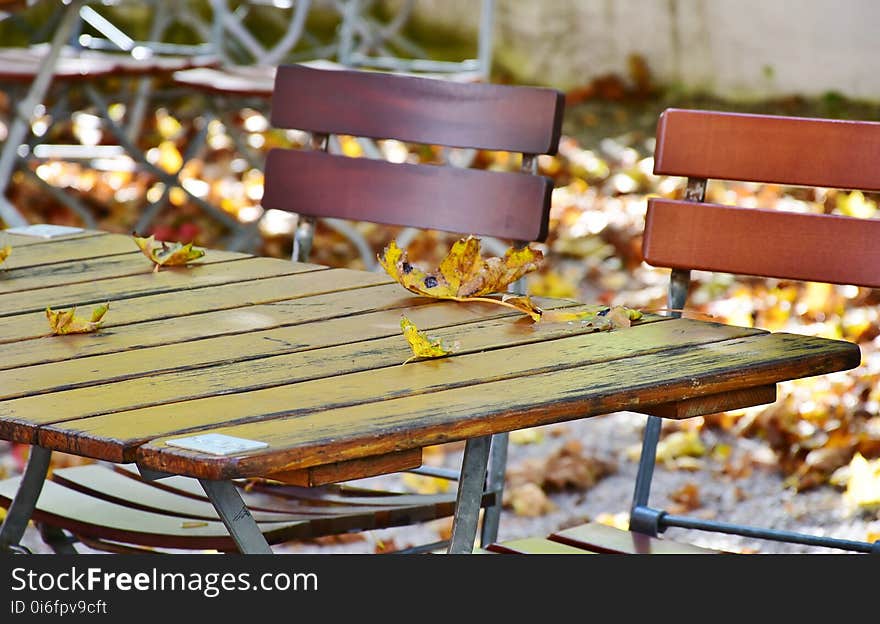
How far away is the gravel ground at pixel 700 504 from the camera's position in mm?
2869

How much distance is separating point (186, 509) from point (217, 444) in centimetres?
84

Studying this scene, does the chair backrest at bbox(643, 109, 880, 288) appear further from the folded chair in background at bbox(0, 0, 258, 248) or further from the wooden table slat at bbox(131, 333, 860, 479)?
the folded chair in background at bbox(0, 0, 258, 248)

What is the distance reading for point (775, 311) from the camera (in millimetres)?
3883

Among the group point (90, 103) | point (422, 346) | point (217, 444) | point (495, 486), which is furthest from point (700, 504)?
point (90, 103)

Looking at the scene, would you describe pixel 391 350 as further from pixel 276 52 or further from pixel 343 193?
pixel 276 52

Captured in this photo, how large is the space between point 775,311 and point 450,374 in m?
2.56

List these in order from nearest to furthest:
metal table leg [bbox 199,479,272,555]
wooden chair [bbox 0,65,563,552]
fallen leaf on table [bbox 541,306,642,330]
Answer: metal table leg [bbox 199,479,272,555]
fallen leaf on table [bbox 541,306,642,330]
wooden chair [bbox 0,65,563,552]

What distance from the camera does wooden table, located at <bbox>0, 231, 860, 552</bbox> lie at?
127cm

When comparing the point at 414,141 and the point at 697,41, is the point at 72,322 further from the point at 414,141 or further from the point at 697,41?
the point at 697,41

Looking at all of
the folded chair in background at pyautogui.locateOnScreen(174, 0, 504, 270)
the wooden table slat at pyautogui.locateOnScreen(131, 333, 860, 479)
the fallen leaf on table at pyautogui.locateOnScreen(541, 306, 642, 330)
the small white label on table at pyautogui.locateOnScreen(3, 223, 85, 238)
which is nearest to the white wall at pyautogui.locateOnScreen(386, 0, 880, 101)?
the folded chair in background at pyautogui.locateOnScreen(174, 0, 504, 270)

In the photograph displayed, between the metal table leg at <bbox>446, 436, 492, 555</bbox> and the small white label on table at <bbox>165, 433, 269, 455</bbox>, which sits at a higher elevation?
the small white label on table at <bbox>165, 433, 269, 455</bbox>

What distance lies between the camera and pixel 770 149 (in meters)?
2.09

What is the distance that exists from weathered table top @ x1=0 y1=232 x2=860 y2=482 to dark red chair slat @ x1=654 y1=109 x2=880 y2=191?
386 millimetres

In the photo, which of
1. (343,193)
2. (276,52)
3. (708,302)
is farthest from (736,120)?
(276,52)
